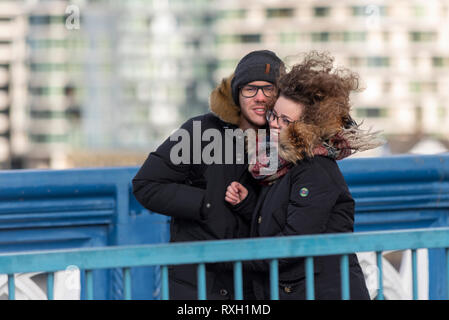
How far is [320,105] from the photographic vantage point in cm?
267

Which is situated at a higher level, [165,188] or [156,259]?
[165,188]

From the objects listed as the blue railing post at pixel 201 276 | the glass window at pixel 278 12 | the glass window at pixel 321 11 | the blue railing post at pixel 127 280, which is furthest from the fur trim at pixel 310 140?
the glass window at pixel 278 12

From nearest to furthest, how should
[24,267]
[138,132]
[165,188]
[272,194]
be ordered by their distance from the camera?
[24,267] < [272,194] < [165,188] < [138,132]

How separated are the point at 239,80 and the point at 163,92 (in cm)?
7673

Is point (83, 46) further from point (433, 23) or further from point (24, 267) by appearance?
point (24, 267)

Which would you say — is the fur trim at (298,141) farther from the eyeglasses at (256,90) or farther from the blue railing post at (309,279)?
the blue railing post at (309,279)

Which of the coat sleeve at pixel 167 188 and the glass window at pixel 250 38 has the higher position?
the glass window at pixel 250 38

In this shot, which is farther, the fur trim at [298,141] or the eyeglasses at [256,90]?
the eyeglasses at [256,90]

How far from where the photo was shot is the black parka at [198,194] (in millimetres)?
2879

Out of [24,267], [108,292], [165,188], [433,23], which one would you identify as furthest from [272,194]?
[433,23]

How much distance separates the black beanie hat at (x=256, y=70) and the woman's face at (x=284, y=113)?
18 centimetres

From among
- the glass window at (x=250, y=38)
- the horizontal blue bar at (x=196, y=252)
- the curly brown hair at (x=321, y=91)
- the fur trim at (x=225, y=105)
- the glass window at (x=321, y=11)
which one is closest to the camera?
the horizontal blue bar at (x=196, y=252)

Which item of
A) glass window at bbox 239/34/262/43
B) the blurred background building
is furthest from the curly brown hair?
glass window at bbox 239/34/262/43

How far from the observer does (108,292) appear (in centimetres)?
368
